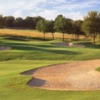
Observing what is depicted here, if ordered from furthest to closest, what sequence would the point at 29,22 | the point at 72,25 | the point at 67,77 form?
the point at 29,22 < the point at 72,25 < the point at 67,77

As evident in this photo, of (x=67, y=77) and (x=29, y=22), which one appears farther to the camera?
(x=29, y=22)

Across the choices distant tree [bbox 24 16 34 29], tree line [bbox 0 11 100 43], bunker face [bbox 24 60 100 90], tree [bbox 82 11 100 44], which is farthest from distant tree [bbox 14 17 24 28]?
bunker face [bbox 24 60 100 90]

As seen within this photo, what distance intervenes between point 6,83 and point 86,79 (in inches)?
218

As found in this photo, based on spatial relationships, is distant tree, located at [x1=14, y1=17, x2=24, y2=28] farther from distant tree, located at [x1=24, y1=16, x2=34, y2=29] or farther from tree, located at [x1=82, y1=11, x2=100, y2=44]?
tree, located at [x1=82, y1=11, x2=100, y2=44]

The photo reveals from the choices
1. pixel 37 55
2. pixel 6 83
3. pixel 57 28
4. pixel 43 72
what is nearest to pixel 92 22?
pixel 57 28

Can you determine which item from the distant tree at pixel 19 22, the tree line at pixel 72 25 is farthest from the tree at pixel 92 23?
the distant tree at pixel 19 22

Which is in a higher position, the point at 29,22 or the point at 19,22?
the point at 19,22

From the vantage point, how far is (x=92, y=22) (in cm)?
8338

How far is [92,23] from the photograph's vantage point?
8312 cm

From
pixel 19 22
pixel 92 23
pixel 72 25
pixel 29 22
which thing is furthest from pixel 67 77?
pixel 29 22

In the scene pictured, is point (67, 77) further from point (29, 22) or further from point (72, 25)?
point (29, 22)

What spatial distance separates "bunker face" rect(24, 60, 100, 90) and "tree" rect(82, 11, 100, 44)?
54.5 m

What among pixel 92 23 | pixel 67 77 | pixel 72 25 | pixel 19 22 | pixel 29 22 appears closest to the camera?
pixel 67 77

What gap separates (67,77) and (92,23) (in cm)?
6180
